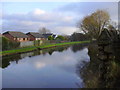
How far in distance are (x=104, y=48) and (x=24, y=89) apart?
9627 millimetres

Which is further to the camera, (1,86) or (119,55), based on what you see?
(119,55)

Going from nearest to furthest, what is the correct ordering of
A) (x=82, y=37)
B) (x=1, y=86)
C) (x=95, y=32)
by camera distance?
(x=1, y=86), (x=95, y=32), (x=82, y=37)

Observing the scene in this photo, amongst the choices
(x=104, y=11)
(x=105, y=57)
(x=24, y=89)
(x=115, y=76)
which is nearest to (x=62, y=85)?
(x=24, y=89)

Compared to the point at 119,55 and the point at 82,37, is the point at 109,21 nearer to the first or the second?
the point at 119,55

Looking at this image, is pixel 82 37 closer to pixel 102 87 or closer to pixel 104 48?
pixel 104 48

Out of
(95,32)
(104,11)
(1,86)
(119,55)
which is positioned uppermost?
(104,11)

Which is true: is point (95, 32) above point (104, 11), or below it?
below

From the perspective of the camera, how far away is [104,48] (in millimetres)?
13516

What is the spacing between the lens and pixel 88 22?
3325cm

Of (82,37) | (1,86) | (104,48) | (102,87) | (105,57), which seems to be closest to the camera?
(102,87)

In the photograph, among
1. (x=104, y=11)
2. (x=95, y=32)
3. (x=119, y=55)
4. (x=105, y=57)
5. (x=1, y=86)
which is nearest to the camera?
(x=1, y=86)

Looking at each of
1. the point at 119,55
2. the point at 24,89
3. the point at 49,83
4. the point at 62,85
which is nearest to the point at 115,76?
the point at 119,55

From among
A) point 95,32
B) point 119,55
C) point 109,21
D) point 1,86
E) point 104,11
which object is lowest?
point 1,86

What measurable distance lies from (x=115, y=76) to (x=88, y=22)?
88.4ft
